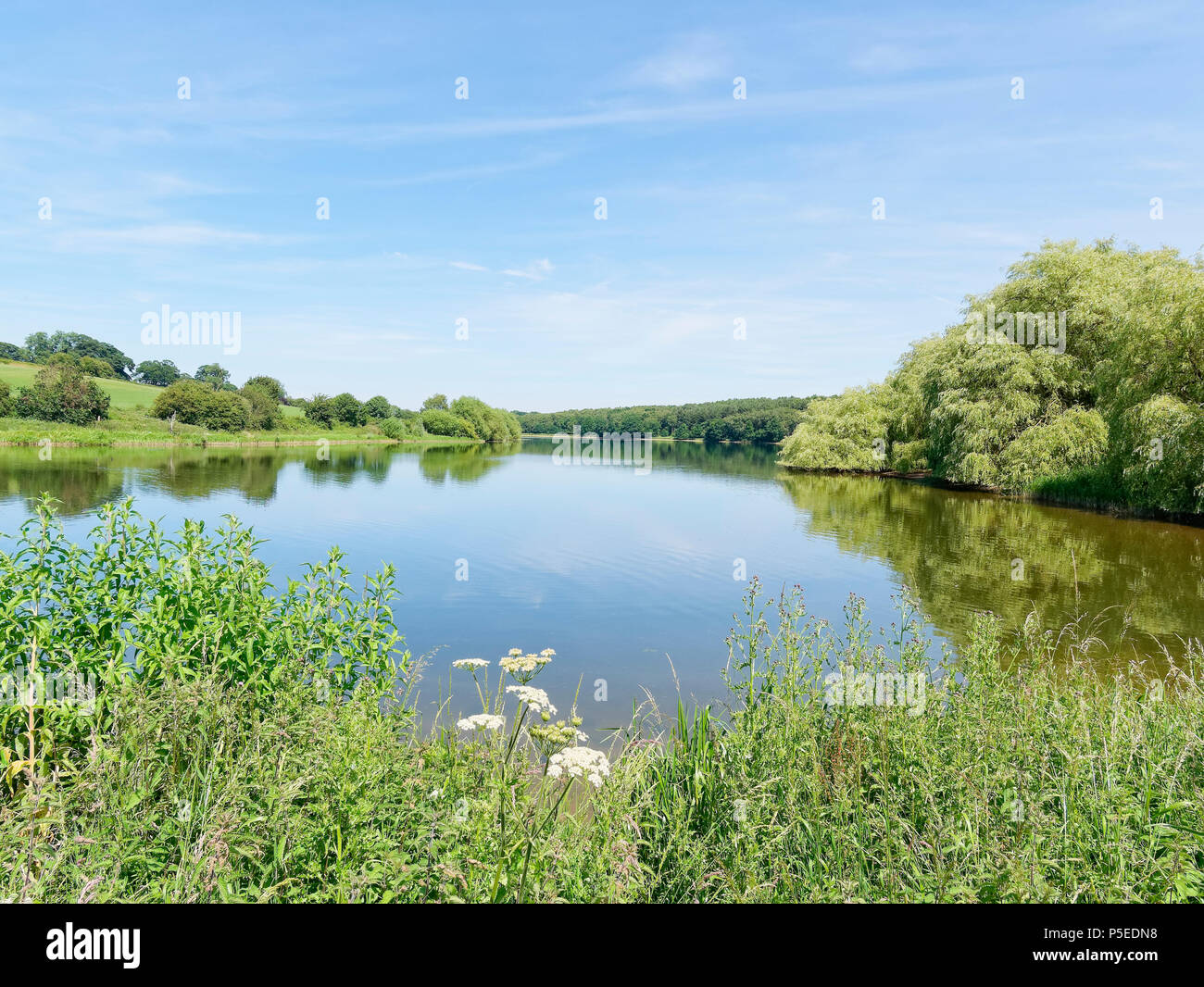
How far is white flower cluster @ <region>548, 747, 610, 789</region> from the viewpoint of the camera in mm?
3326

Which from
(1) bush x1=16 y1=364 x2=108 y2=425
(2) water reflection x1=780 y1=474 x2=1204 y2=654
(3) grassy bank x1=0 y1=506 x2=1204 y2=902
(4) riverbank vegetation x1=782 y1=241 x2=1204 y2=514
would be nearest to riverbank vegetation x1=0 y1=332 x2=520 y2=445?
(1) bush x1=16 y1=364 x2=108 y2=425

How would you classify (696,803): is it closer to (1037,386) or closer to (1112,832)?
(1112,832)

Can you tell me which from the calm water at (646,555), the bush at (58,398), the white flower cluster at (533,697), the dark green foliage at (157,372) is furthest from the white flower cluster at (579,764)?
the dark green foliage at (157,372)

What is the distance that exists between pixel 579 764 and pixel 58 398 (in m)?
91.7

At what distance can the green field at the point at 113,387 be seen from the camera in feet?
269

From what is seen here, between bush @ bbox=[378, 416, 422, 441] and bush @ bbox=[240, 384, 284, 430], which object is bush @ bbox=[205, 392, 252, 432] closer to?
bush @ bbox=[240, 384, 284, 430]

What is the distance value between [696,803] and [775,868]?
122 centimetres

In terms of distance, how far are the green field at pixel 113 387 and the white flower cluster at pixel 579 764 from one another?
9869 cm

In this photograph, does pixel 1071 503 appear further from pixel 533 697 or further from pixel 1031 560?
pixel 533 697

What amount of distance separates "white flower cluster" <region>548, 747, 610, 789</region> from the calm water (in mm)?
6464

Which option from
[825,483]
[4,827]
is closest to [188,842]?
[4,827]

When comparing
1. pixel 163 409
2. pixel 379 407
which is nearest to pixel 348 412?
pixel 379 407

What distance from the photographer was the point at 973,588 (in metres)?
18.1

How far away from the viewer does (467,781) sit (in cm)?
466
